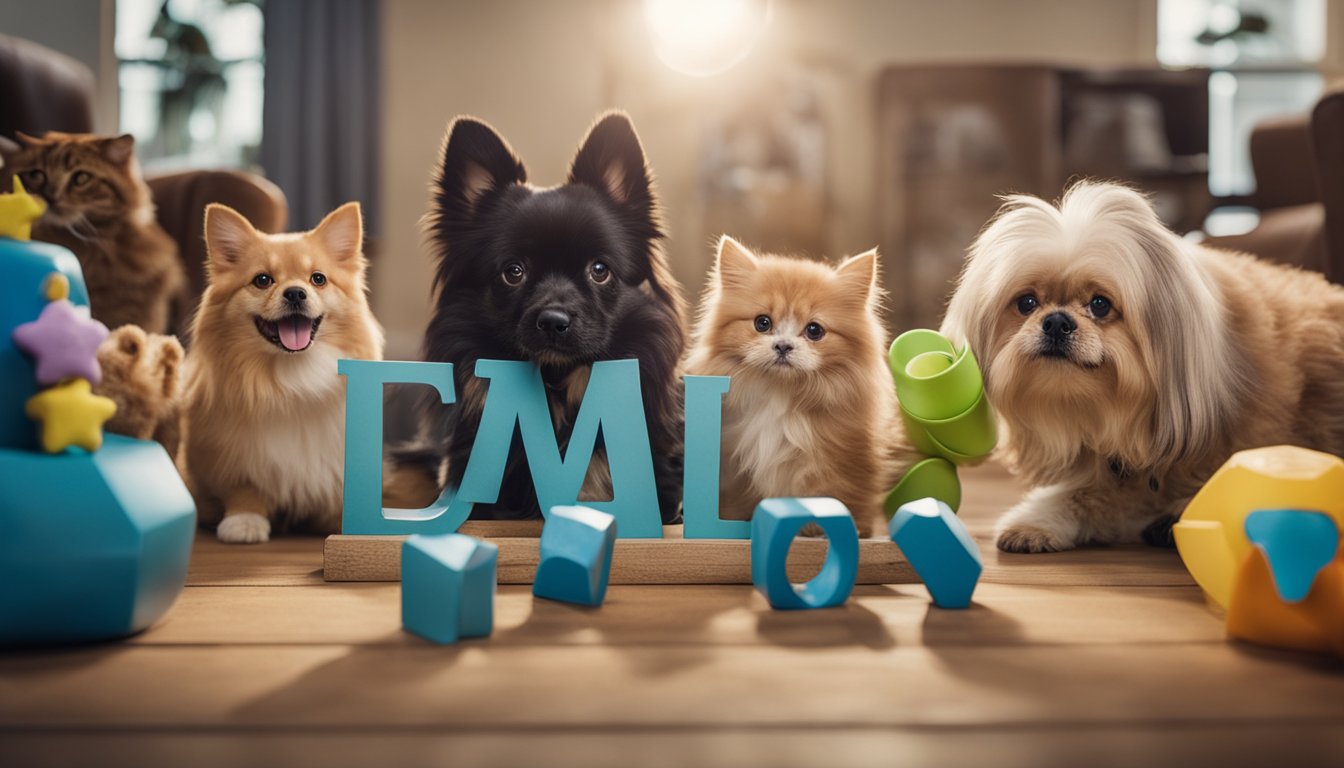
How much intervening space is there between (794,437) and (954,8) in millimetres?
4791

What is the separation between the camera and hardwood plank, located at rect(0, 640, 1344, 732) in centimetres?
74

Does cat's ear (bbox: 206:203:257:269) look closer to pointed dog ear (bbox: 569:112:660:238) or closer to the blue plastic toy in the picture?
pointed dog ear (bbox: 569:112:660:238)

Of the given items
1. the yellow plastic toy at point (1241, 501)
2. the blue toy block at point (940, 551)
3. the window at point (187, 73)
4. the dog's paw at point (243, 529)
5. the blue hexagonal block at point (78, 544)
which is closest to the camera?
the blue hexagonal block at point (78, 544)

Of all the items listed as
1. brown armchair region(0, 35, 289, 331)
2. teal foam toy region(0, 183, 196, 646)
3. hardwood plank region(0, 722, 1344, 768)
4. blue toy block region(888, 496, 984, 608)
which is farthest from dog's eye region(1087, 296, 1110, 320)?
brown armchair region(0, 35, 289, 331)

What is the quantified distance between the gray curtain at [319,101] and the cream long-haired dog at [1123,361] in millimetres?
4172

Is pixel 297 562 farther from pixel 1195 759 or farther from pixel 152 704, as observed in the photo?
pixel 1195 759

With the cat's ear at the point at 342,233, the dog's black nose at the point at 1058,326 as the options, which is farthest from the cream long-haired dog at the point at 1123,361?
the cat's ear at the point at 342,233

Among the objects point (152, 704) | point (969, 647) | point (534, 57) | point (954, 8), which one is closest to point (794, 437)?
point (969, 647)

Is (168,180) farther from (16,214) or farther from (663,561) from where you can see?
(663,561)

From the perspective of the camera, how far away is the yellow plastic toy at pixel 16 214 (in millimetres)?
902

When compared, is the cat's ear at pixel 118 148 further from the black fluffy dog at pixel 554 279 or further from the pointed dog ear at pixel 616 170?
the pointed dog ear at pixel 616 170

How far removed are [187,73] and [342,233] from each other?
176 inches

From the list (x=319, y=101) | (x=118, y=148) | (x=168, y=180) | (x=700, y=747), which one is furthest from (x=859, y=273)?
(x=319, y=101)

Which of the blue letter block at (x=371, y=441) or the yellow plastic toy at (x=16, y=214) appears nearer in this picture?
the yellow plastic toy at (x=16, y=214)
